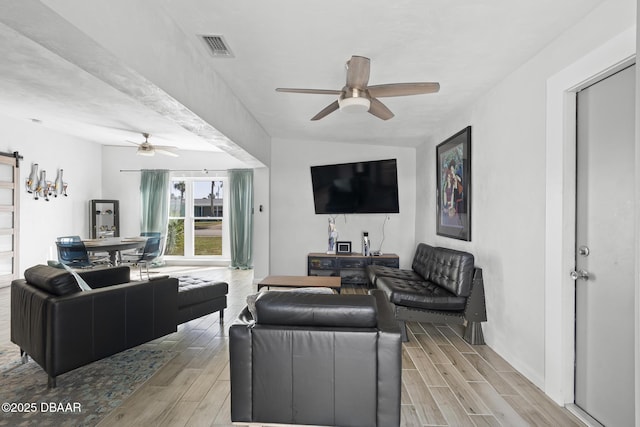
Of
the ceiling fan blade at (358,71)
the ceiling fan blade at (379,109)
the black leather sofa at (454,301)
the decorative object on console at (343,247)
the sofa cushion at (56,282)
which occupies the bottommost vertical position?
the black leather sofa at (454,301)

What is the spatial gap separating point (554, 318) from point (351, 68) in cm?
217

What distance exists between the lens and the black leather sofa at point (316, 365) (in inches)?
71.7

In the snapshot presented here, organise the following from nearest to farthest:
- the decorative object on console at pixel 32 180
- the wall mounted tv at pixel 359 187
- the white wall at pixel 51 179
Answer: the wall mounted tv at pixel 359 187 < the white wall at pixel 51 179 < the decorative object on console at pixel 32 180

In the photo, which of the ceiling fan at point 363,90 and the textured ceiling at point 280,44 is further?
the ceiling fan at point 363,90

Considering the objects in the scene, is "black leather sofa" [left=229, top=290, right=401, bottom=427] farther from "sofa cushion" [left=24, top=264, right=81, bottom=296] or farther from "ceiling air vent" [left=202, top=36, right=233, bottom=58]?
"ceiling air vent" [left=202, top=36, right=233, bottom=58]

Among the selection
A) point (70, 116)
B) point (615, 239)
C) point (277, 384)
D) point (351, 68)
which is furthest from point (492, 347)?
point (70, 116)

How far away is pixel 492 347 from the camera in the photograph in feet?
10.5

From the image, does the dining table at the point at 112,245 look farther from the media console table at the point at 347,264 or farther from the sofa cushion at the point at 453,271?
the sofa cushion at the point at 453,271

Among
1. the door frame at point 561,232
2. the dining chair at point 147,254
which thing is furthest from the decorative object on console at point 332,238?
the door frame at point 561,232

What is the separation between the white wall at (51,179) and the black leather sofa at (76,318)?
4443 millimetres

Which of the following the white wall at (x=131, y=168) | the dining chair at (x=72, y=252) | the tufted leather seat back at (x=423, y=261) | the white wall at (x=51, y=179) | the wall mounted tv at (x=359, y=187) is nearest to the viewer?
the tufted leather seat back at (x=423, y=261)

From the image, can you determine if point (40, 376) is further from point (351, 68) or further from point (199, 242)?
point (199, 242)

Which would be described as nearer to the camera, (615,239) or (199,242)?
(615,239)

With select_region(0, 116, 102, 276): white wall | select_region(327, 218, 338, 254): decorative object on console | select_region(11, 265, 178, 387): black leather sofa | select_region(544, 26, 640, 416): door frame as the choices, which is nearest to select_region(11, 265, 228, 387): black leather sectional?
select_region(11, 265, 178, 387): black leather sofa
